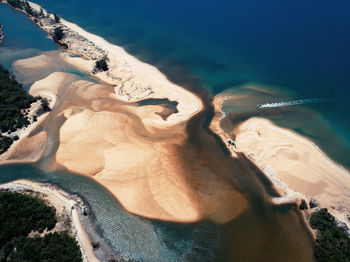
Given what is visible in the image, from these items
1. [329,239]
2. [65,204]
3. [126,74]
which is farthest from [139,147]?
[329,239]

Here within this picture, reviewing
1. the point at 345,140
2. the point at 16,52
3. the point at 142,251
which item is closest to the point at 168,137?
the point at 142,251

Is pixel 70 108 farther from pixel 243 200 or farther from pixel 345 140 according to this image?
pixel 345 140

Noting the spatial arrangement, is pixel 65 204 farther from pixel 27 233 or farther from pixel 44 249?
pixel 44 249

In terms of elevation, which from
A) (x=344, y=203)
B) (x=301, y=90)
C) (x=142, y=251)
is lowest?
(x=142, y=251)

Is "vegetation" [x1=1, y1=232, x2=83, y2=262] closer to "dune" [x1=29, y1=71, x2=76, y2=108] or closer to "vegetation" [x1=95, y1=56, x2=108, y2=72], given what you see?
"dune" [x1=29, y1=71, x2=76, y2=108]

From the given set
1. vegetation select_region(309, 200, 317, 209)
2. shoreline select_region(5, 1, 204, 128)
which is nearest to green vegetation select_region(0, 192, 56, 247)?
shoreline select_region(5, 1, 204, 128)

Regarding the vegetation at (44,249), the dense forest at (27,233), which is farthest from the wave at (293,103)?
the dense forest at (27,233)

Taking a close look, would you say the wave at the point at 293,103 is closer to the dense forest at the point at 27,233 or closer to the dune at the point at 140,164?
the dune at the point at 140,164
